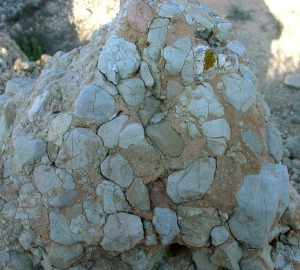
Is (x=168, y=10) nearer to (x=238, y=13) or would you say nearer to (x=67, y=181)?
(x=67, y=181)

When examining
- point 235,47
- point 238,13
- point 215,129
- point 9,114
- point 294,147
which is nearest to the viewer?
point 215,129

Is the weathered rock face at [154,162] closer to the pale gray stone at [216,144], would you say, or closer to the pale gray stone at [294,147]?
the pale gray stone at [216,144]

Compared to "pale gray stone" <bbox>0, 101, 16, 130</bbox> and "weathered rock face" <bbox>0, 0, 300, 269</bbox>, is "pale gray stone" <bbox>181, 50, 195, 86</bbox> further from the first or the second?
"pale gray stone" <bbox>0, 101, 16, 130</bbox>

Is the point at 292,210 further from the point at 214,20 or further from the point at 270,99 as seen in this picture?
the point at 270,99

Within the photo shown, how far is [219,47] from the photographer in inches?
123

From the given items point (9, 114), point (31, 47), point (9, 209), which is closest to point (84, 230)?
point (9, 209)

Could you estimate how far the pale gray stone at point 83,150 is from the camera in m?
→ 2.84

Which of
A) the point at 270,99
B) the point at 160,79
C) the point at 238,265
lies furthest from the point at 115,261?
the point at 270,99

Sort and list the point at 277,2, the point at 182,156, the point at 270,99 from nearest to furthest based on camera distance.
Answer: the point at 182,156 → the point at 270,99 → the point at 277,2

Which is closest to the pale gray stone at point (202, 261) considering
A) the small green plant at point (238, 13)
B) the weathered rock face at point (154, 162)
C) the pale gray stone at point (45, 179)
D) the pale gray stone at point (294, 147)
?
the weathered rock face at point (154, 162)

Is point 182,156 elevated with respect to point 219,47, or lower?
lower

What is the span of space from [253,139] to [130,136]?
785 millimetres

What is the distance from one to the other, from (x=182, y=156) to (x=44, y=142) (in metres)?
0.91

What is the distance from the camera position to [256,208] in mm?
2805
